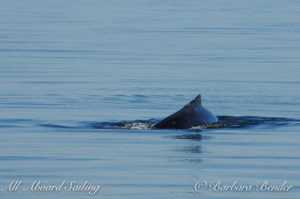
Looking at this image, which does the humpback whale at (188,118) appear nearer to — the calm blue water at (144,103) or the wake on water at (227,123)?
the wake on water at (227,123)

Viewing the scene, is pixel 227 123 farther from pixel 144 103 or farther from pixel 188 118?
pixel 144 103

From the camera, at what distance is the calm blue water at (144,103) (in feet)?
36.0

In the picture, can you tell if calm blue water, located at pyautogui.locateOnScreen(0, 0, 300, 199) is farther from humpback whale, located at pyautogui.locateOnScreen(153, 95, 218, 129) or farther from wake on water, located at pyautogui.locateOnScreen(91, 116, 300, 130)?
humpback whale, located at pyautogui.locateOnScreen(153, 95, 218, 129)

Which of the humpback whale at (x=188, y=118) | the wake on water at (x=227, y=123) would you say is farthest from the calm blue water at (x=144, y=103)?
the humpback whale at (x=188, y=118)

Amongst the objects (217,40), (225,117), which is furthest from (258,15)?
(225,117)

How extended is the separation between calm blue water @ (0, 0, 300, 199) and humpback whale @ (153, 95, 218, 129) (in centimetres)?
23

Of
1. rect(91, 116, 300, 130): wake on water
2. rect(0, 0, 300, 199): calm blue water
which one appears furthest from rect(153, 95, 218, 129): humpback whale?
rect(0, 0, 300, 199): calm blue water

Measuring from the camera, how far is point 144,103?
16.8 meters

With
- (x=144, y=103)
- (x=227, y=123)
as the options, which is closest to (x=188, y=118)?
(x=227, y=123)

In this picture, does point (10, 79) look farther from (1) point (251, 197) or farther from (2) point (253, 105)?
(1) point (251, 197)

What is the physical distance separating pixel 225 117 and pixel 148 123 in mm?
1180

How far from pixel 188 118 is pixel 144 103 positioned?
277cm

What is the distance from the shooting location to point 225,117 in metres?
15.3

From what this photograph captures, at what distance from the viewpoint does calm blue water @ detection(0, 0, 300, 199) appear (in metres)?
11.0
